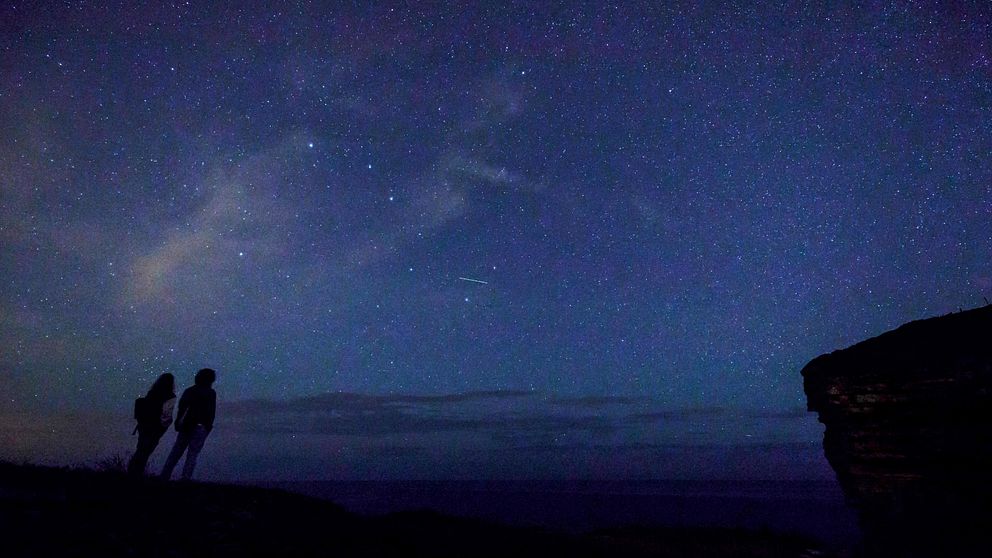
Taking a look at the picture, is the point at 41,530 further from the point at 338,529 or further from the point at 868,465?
the point at 868,465

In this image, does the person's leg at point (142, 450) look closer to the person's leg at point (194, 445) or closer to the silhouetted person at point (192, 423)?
the silhouetted person at point (192, 423)

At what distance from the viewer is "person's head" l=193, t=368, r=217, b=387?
449 inches

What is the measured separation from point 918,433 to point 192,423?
58.9ft

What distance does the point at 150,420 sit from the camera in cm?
1136

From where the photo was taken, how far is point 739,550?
14586 mm

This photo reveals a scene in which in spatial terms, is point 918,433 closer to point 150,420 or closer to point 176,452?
point 176,452

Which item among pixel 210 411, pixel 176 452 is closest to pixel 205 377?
pixel 210 411

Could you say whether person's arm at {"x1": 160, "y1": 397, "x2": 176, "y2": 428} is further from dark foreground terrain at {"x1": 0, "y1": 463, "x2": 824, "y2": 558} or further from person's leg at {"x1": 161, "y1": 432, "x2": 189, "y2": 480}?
dark foreground terrain at {"x1": 0, "y1": 463, "x2": 824, "y2": 558}

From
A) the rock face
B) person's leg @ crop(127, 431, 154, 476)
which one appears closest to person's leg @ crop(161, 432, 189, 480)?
person's leg @ crop(127, 431, 154, 476)

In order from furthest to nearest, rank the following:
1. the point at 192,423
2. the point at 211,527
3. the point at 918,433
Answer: the point at 918,433 < the point at 192,423 < the point at 211,527

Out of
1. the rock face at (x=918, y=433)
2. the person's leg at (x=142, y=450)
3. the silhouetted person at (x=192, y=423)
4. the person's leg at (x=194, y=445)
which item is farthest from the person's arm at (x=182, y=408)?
the rock face at (x=918, y=433)

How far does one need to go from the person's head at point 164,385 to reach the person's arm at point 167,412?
0.74ft

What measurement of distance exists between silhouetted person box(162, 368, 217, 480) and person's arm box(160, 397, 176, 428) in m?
0.38

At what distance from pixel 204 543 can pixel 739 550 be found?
1397cm
